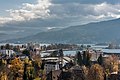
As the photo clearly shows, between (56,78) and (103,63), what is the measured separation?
405 inches

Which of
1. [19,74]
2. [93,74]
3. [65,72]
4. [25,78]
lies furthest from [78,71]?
[25,78]

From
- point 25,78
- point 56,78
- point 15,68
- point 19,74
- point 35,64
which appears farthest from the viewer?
point 35,64

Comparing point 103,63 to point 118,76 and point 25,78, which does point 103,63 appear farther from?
point 25,78

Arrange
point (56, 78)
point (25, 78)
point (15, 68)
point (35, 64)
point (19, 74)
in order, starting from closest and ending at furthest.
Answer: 1. point (25, 78)
2. point (19, 74)
3. point (15, 68)
4. point (56, 78)
5. point (35, 64)

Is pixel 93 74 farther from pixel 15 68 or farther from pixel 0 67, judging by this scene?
pixel 0 67

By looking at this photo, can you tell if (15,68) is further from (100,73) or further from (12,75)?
(100,73)

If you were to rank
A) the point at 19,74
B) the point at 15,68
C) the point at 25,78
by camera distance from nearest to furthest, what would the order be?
the point at 25,78
the point at 19,74
the point at 15,68

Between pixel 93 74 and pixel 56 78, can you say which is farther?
pixel 56 78

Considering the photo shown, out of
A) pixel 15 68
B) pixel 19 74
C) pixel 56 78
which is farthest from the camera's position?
pixel 56 78

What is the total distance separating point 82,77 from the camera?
→ 37.2m

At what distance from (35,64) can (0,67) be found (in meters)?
5.80

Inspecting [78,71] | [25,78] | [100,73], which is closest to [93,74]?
[100,73]

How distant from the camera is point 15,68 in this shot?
3716cm

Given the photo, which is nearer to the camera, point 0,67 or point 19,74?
point 19,74
